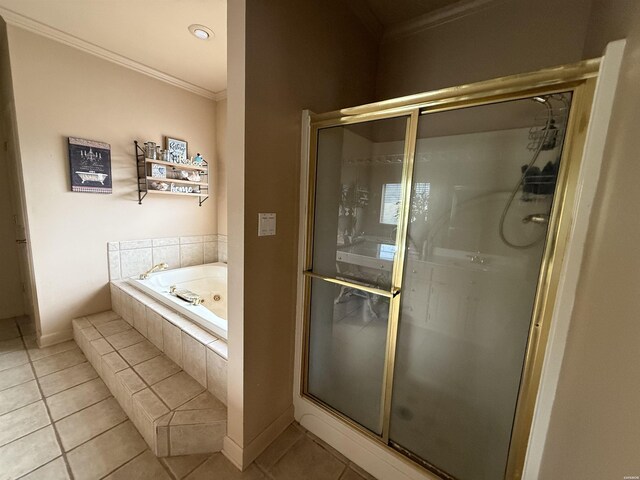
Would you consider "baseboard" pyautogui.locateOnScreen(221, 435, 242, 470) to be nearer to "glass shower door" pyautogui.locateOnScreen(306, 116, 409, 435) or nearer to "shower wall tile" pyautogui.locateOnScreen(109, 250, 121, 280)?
"glass shower door" pyautogui.locateOnScreen(306, 116, 409, 435)

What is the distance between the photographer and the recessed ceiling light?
1781 millimetres

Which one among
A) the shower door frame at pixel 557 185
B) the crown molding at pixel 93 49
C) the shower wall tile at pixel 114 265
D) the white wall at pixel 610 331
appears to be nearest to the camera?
the white wall at pixel 610 331

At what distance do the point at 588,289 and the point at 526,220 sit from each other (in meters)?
0.33

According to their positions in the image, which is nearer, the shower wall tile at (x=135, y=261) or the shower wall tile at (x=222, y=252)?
the shower wall tile at (x=135, y=261)

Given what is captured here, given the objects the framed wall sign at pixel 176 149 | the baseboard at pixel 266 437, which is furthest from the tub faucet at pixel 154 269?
the baseboard at pixel 266 437

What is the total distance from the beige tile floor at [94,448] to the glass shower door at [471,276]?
0.51m

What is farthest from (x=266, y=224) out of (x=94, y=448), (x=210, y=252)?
(x=210, y=252)

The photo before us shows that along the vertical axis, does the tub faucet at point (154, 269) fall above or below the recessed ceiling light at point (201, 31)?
below

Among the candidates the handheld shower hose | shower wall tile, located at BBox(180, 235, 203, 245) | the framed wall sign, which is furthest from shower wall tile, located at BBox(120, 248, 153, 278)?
the handheld shower hose

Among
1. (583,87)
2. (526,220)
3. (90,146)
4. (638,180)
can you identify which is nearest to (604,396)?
(638,180)

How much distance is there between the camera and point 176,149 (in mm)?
2654

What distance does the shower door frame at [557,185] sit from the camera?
79 centimetres

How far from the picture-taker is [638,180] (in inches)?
20.8

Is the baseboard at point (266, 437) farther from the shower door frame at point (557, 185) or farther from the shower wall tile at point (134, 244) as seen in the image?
the shower wall tile at point (134, 244)
